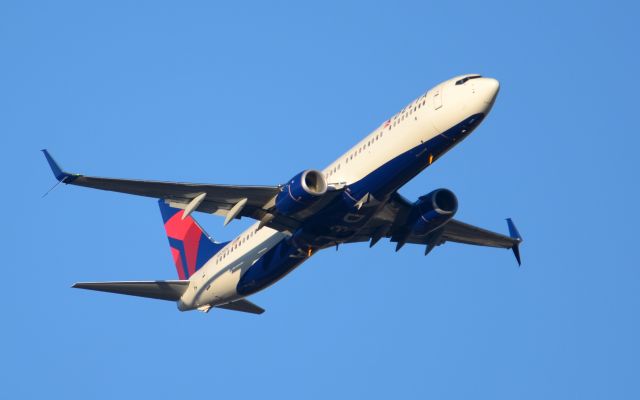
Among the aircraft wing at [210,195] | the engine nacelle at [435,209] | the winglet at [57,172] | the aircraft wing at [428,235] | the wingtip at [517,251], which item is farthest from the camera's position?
the wingtip at [517,251]

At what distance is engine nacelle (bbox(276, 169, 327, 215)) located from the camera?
1781 inches

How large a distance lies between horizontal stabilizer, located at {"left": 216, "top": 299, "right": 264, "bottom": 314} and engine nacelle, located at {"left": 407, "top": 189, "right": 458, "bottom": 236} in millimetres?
11944

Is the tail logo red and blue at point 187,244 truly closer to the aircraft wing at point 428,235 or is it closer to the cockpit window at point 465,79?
the aircraft wing at point 428,235

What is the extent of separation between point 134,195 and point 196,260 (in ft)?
45.5

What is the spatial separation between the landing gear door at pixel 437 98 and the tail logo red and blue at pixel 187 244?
17399 millimetres

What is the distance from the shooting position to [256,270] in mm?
51906

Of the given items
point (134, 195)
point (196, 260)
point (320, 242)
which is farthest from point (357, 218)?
point (196, 260)

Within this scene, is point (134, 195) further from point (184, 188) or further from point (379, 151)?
point (379, 151)

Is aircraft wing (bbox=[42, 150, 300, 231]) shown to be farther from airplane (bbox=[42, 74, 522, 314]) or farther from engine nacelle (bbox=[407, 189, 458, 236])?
engine nacelle (bbox=[407, 189, 458, 236])

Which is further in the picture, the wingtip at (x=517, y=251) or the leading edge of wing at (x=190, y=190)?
the wingtip at (x=517, y=251)

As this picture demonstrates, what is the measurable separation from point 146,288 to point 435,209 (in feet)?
51.5

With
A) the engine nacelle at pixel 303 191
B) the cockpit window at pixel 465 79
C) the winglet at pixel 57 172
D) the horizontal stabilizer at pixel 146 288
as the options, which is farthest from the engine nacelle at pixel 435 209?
the winglet at pixel 57 172

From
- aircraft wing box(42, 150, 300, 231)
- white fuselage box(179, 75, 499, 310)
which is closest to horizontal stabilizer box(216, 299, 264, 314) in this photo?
white fuselage box(179, 75, 499, 310)

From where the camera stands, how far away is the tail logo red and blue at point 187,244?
5952cm
